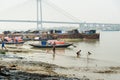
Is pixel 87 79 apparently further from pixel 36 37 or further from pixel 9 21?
pixel 9 21

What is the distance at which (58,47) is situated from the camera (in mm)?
50438

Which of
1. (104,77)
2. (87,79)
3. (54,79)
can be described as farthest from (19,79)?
(104,77)

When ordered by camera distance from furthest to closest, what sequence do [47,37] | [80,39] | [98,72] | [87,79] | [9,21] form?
[9,21] < [80,39] < [47,37] < [98,72] < [87,79]

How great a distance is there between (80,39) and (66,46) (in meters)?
25.7

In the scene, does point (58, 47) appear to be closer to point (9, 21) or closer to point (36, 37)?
point (36, 37)

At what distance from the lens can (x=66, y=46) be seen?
51.2 meters

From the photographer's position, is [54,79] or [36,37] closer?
[54,79]

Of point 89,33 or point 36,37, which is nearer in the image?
point 36,37

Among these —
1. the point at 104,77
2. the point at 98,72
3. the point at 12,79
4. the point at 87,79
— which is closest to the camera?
the point at 12,79

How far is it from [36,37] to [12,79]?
5286 centimetres

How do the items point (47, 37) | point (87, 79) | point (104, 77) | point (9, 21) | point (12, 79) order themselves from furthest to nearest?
point (9, 21), point (47, 37), point (104, 77), point (87, 79), point (12, 79)

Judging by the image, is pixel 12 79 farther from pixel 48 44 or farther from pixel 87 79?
pixel 48 44

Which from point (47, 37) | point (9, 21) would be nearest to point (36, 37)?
point (47, 37)

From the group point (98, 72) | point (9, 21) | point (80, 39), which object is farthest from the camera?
point (9, 21)
